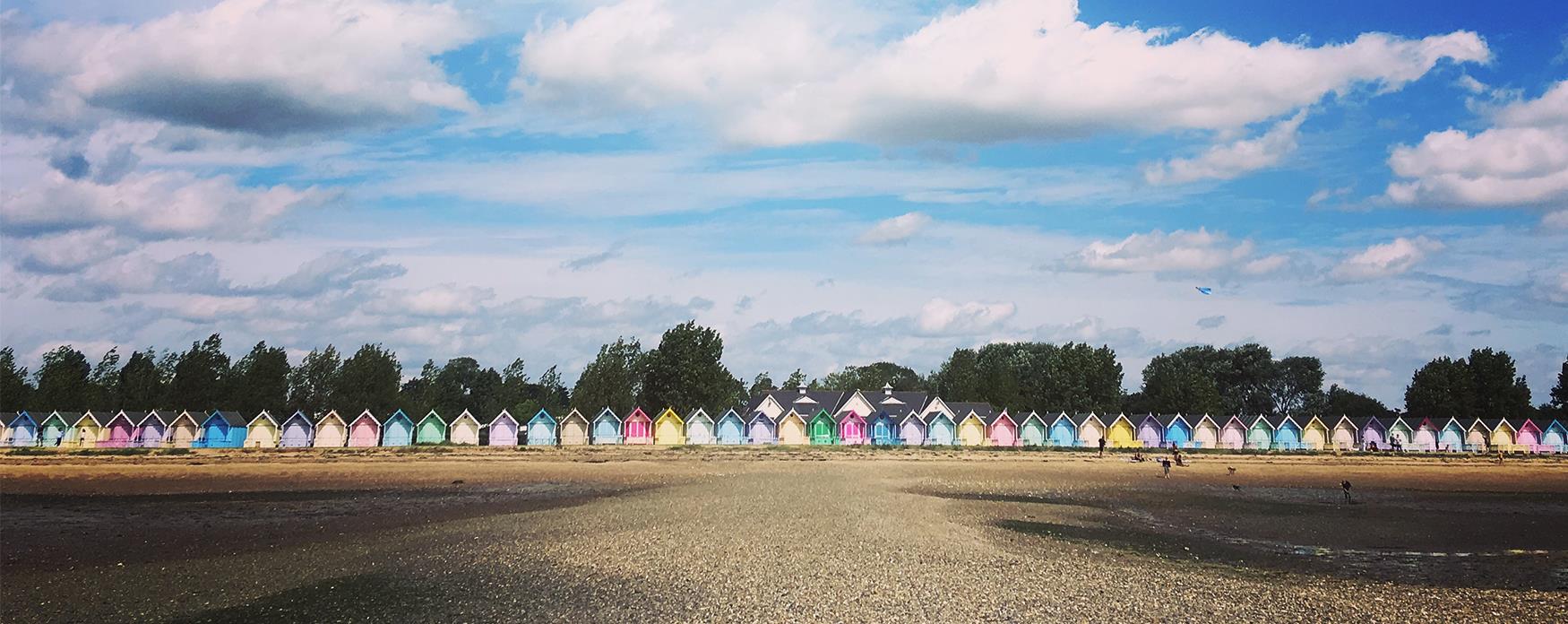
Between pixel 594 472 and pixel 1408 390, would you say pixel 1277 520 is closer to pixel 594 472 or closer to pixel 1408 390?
pixel 594 472

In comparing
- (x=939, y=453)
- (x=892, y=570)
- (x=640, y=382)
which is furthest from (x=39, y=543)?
(x=640, y=382)

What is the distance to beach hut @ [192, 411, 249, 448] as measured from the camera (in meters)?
75.1

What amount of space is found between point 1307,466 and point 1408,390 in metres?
56.5

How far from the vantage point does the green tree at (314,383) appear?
303 ft

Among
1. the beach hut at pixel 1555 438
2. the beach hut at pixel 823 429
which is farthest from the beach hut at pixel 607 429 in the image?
the beach hut at pixel 1555 438

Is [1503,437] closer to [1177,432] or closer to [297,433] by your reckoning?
[1177,432]

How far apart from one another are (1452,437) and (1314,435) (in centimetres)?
1334

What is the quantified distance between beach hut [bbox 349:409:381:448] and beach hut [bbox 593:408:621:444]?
694 inches

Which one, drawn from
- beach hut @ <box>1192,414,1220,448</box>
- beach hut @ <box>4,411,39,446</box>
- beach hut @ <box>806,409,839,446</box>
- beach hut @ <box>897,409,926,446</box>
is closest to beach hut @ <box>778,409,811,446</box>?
beach hut @ <box>806,409,839,446</box>

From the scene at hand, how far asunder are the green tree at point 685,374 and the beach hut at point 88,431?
1783 inches

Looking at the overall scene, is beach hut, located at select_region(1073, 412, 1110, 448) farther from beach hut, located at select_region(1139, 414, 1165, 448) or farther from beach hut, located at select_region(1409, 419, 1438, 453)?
beach hut, located at select_region(1409, 419, 1438, 453)

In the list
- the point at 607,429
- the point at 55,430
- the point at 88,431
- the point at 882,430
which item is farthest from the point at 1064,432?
the point at 55,430

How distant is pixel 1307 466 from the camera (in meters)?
59.6

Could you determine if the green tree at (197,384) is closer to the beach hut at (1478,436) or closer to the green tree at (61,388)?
the green tree at (61,388)
